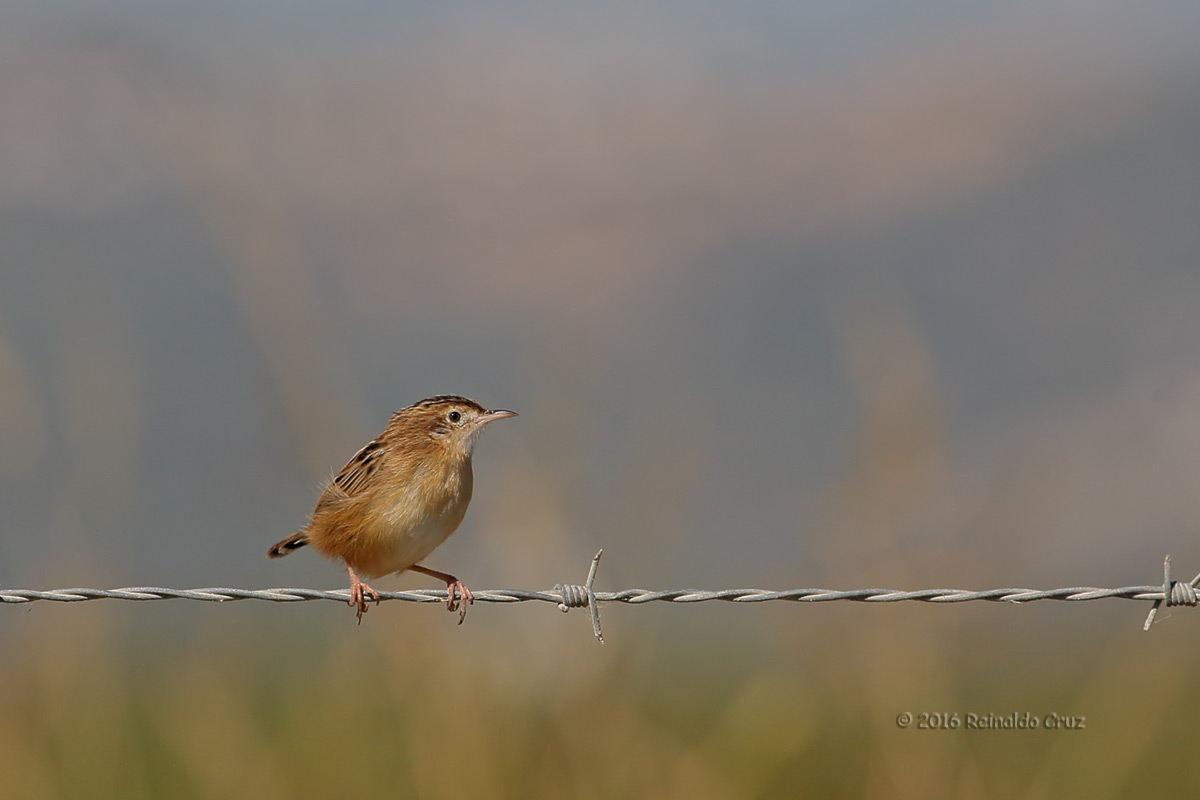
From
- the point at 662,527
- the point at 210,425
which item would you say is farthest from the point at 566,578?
the point at 210,425

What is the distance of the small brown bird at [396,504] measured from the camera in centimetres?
654

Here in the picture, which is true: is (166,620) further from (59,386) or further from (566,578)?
(566,578)

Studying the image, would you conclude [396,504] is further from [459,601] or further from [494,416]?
[494,416]

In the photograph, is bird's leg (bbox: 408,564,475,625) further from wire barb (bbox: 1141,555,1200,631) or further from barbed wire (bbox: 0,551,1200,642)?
wire barb (bbox: 1141,555,1200,631)

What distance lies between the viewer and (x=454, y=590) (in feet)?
19.8

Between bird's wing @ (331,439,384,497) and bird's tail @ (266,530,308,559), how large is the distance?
34cm

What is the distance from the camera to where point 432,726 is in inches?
248

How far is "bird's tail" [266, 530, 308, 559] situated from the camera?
6.97m

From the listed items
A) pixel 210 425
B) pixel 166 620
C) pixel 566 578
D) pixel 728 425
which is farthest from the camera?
pixel 728 425

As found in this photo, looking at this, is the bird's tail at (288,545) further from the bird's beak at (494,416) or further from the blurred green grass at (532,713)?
the bird's beak at (494,416)

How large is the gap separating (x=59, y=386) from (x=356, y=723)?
7.53ft

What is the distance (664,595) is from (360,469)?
2.66 m

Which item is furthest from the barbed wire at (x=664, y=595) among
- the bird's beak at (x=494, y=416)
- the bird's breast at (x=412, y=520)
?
the bird's beak at (x=494, y=416)

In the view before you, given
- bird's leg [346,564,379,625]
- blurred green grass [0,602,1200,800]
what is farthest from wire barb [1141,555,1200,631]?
bird's leg [346,564,379,625]
